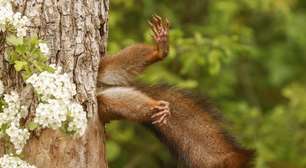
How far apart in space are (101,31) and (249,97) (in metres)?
5.82

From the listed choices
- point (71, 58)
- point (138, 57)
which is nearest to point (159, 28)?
point (138, 57)

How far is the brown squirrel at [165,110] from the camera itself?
18.0 feet

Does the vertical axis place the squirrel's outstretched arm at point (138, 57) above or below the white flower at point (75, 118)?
above

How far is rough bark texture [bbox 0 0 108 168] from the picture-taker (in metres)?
4.95

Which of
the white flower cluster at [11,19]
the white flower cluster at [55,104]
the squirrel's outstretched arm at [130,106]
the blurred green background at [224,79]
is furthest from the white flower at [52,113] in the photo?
the blurred green background at [224,79]

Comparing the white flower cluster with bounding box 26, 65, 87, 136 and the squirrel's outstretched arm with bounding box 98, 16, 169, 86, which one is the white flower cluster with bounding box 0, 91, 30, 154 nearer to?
the white flower cluster with bounding box 26, 65, 87, 136

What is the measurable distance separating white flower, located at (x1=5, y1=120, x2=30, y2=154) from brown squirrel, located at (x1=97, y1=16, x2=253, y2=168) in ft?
2.38

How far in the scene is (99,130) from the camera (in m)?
5.36

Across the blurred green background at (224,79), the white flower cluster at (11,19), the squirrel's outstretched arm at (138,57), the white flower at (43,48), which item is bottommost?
the blurred green background at (224,79)

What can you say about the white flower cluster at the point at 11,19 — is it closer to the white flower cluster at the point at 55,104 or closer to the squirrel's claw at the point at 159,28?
the white flower cluster at the point at 55,104

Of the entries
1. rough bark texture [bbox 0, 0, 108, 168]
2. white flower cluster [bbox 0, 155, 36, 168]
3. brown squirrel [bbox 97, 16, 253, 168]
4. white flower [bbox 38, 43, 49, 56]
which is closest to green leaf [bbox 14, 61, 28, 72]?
white flower [bbox 38, 43, 49, 56]

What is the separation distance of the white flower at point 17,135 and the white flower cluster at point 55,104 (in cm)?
15

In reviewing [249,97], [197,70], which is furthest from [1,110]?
[249,97]

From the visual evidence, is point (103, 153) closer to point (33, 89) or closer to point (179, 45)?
point (33, 89)
